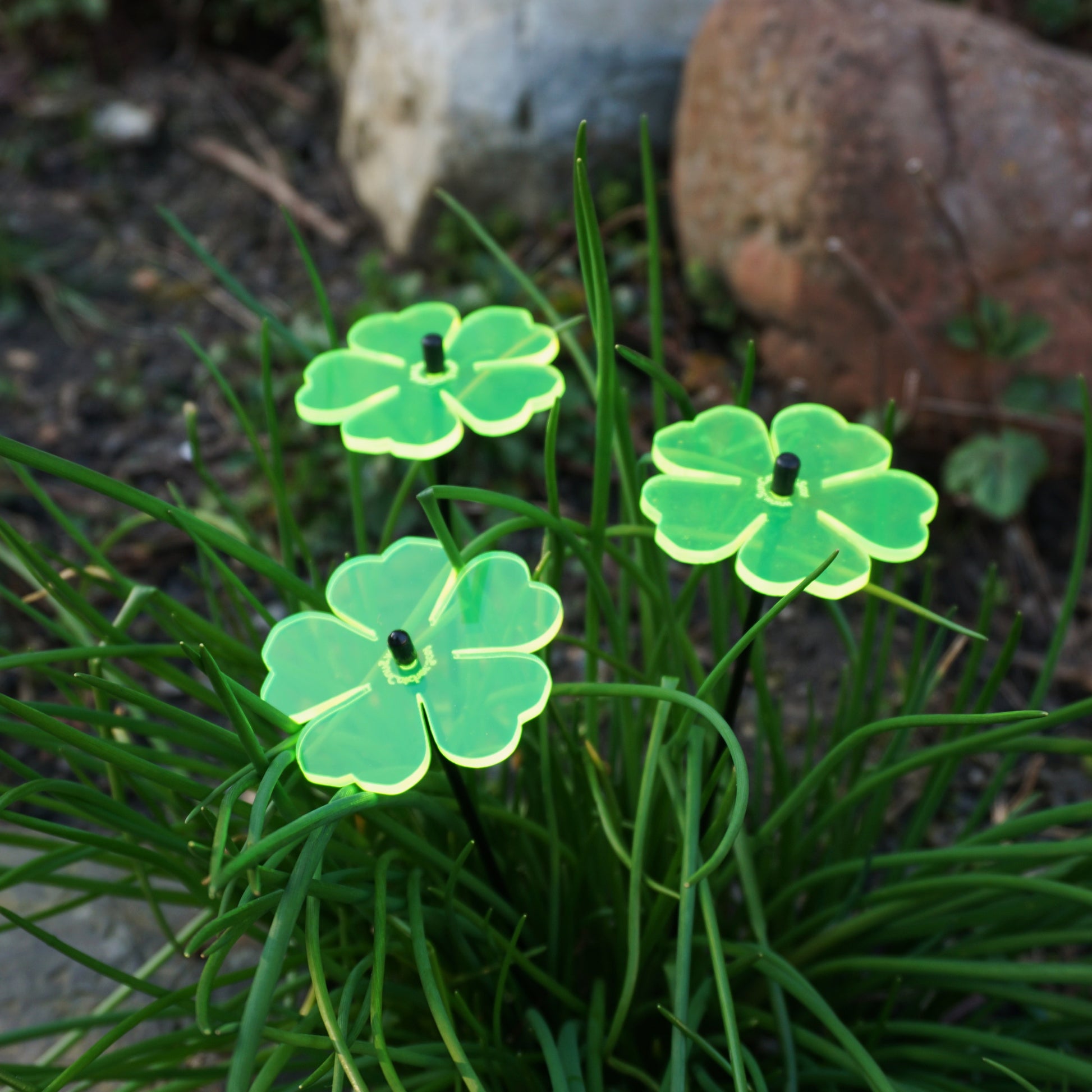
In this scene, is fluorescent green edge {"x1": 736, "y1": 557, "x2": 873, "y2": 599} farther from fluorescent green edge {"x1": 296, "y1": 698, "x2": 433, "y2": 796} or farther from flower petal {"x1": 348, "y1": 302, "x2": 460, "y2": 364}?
flower petal {"x1": 348, "y1": 302, "x2": 460, "y2": 364}

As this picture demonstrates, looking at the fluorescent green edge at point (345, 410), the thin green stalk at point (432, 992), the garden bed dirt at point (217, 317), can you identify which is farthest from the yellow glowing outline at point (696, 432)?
the garden bed dirt at point (217, 317)

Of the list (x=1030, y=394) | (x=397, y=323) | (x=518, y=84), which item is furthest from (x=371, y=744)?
(x=518, y=84)

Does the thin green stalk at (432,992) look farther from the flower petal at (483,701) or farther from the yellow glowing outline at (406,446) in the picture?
the yellow glowing outline at (406,446)

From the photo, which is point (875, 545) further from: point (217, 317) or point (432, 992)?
point (217, 317)

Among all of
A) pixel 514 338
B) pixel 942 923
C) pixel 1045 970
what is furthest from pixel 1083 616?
pixel 514 338

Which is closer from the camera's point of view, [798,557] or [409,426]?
[798,557]

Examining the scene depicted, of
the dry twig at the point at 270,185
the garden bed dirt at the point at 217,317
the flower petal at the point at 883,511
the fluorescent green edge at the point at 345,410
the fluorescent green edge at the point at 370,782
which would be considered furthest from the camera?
the dry twig at the point at 270,185
